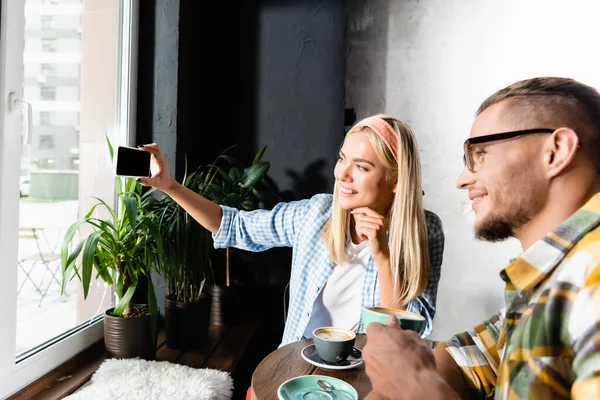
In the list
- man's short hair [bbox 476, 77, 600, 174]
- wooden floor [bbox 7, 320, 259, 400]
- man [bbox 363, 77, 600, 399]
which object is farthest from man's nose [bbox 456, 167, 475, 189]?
wooden floor [bbox 7, 320, 259, 400]

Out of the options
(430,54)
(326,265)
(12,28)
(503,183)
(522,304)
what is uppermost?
(430,54)

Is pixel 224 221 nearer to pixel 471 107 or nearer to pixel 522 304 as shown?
pixel 522 304

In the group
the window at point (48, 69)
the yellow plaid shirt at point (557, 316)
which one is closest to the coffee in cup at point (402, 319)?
the yellow plaid shirt at point (557, 316)

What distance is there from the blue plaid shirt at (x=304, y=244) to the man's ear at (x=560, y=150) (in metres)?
0.90

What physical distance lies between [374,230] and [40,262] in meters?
1.20

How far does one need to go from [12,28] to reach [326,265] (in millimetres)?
1297

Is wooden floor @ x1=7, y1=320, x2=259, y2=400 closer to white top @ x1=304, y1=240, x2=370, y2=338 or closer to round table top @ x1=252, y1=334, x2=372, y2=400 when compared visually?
white top @ x1=304, y1=240, x2=370, y2=338

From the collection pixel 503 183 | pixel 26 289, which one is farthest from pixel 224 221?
pixel 503 183

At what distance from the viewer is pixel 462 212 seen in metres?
2.62

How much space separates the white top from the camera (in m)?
1.65

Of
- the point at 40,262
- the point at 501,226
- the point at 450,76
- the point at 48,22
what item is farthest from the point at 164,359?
the point at 450,76

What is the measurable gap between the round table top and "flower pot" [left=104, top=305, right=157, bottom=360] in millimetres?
727

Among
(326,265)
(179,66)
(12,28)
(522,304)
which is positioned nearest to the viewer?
(522,304)

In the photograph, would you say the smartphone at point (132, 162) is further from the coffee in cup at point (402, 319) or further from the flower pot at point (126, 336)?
the coffee in cup at point (402, 319)
